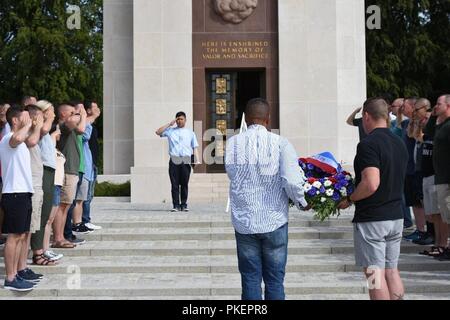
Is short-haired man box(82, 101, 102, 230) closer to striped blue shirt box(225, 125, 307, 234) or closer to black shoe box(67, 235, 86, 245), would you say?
black shoe box(67, 235, 86, 245)


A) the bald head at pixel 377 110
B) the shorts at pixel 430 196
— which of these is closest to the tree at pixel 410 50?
the shorts at pixel 430 196

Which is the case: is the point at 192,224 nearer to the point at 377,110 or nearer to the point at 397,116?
the point at 397,116

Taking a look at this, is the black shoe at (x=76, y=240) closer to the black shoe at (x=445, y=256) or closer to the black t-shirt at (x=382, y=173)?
the black shoe at (x=445, y=256)

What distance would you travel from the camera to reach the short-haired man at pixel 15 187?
24.8 ft

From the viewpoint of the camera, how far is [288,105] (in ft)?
61.7

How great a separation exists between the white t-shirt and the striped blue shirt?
283 cm

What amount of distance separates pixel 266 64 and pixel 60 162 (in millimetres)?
10605

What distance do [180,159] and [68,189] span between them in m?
4.34

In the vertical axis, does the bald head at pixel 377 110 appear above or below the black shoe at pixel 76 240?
above

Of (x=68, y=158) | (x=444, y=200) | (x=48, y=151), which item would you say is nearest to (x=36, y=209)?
(x=48, y=151)

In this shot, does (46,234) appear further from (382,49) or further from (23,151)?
(382,49)

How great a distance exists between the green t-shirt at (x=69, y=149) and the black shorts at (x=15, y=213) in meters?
2.13

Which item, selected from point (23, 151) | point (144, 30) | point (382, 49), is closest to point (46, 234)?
point (23, 151)

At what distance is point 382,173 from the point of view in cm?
595
